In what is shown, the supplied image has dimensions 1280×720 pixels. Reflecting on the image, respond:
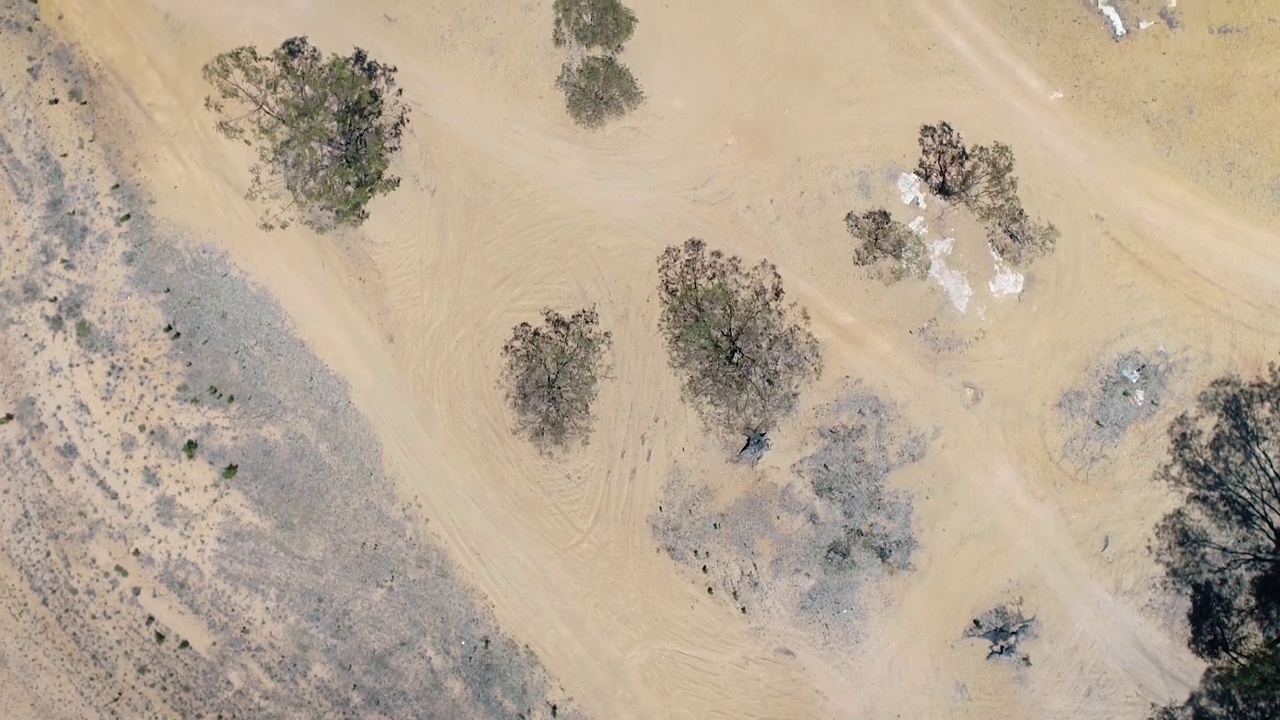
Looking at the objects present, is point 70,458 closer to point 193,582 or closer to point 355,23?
point 193,582

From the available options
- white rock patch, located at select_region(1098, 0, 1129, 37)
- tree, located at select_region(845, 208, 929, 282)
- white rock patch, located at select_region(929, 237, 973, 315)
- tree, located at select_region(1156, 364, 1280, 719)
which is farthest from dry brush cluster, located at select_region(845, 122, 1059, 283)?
tree, located at select_region(1156, 364, 1280, 719)

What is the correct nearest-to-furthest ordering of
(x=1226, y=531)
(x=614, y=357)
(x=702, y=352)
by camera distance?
(x=1226, y=531) → (x=702, y=352) → (x=614, y=357)

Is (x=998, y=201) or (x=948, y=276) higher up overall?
(x=998, y=201)

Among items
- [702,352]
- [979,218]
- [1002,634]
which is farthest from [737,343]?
[1002,634]

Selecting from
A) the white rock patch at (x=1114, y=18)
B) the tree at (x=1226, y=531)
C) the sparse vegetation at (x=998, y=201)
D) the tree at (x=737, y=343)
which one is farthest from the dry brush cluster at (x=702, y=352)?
the white rock patch at (x=1114, y=18)

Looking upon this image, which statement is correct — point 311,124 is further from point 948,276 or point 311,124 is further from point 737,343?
point 948,276

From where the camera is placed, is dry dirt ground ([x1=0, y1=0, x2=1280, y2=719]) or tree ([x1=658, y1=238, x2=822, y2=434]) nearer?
dry dirt ground ([x1=0, y1=0, x2=1280, y2=719])

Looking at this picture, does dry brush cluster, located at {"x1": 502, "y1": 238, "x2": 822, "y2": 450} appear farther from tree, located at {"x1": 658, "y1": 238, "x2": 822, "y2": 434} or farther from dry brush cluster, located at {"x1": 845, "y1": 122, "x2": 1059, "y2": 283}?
dry brush cluster, located at {"x1": 845, "y1": 122, "x2": 1059, "y2": 283}
